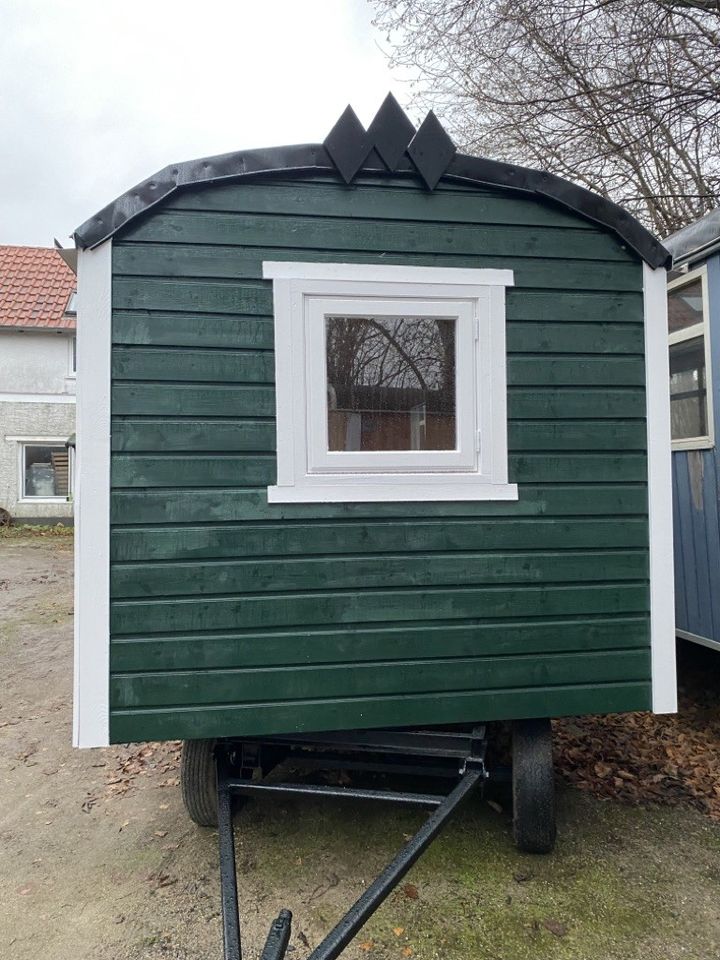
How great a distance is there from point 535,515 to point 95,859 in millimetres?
2494

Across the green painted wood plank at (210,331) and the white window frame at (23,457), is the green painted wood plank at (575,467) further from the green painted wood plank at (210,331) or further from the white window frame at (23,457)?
the white window frame at (23,457)

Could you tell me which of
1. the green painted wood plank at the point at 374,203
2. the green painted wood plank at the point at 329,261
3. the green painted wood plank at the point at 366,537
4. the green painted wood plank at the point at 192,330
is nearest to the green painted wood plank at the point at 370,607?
the green painted wood plank at the point at 366,537

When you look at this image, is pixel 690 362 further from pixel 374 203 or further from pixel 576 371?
pixel 374 203

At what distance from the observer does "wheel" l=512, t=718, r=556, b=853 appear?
271cm

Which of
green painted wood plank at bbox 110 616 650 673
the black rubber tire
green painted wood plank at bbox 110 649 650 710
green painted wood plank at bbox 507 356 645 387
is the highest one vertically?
green painted wood plank at bbox 507 356 645 387

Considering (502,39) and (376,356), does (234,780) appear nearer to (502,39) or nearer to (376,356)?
(376,356)

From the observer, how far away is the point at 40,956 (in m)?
2.29

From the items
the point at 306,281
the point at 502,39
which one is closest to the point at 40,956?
the point at 306,281

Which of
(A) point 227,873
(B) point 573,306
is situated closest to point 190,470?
(A) point 227,873

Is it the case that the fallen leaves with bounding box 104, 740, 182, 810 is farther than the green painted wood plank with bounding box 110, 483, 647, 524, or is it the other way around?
the fallen leaves with bounding box 104, 740, 182, 810

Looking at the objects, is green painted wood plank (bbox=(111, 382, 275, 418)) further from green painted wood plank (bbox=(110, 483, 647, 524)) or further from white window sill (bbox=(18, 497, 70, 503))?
white window sill (bbox=(18, 497, 70, 503))

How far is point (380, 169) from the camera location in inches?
102

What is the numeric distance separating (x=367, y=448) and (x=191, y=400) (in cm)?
71

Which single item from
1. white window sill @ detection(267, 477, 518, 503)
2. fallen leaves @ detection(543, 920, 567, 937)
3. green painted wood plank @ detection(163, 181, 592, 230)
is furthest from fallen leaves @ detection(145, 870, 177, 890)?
green painted wood plank @ detection(163, 181, 592, 230)
